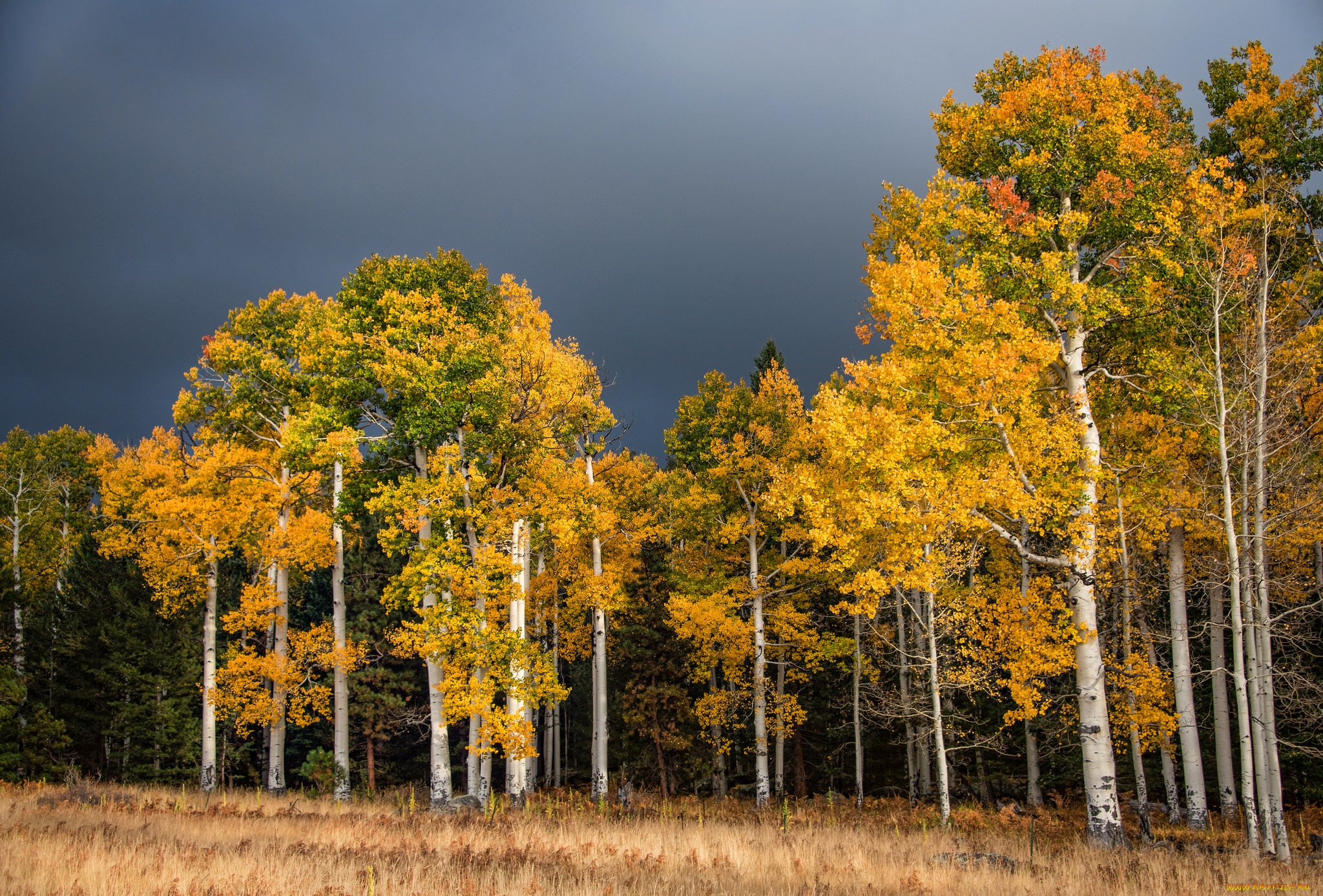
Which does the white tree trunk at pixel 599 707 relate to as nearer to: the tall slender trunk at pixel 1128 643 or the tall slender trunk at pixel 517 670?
the tall slender trunk at pixel 517 670

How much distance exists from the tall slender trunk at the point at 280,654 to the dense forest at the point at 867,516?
0.13m

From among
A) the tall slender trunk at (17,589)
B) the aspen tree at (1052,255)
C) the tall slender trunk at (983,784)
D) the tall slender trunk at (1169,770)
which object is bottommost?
the tall slender trunk at (983,784)

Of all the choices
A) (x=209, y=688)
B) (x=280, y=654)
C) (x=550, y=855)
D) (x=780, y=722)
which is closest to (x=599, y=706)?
(x=780, y=722)

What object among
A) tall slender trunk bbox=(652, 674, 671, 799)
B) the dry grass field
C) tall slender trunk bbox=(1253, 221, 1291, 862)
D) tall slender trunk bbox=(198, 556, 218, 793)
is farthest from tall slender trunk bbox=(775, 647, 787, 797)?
tall slender trunk bbox=(198, 556, 218, 793)

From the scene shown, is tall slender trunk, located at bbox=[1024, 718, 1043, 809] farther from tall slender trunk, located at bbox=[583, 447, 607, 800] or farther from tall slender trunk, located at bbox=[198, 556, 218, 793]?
tall slender trunk, located at bbox=[198, 556, 218, 793]

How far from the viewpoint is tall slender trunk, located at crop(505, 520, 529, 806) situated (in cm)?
1564

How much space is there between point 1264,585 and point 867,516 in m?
5.69

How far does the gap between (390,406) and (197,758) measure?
19.9m

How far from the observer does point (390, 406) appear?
1755 centimetres

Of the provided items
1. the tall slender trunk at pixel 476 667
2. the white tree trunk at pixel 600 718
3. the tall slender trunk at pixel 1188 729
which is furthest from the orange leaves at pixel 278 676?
the tall slender trunk at pixel 1188 729

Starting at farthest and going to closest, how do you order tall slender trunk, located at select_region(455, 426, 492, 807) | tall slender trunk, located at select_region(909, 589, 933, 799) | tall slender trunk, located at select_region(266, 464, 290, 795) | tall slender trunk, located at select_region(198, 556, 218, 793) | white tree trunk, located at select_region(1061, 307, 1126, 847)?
tall slender trunk, located at select_region(909, 589, 933, 799), tall slender trunk, located at select_region(266, 464, 290, 795), tall slender trunk, located at select_region(198, 556, 218, 793), tall slender trunk, located at select_region(455, 426, 492, 807), white tree trunk, located at select_region(1061, 307, 1126, 847)

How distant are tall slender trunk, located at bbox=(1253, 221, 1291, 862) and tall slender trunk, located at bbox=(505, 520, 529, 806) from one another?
41.5 feet

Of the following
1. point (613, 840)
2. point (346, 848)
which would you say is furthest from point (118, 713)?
point (613, 840)

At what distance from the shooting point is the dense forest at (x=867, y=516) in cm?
1211
